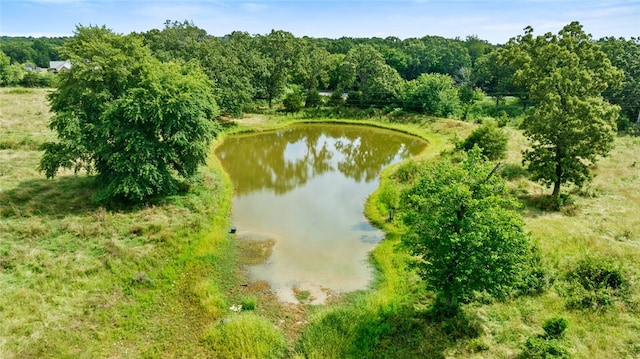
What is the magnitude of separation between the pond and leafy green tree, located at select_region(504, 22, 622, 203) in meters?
11.0

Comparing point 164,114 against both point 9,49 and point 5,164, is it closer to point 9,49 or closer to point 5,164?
point 5,164

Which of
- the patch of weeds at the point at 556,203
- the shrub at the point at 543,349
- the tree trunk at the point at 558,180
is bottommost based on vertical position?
the shrub at the point at 543,349

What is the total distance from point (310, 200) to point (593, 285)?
1536cm

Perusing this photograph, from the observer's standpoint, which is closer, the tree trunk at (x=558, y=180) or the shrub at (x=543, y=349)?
the shrub at (x=543, y=349)

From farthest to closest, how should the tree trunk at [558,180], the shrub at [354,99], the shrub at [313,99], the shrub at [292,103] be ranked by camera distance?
the shrub at [313,99], the shrub at [354,99], the shrub at [292,103], the tree trunk at [558,180]

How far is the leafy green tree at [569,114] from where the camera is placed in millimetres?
20906

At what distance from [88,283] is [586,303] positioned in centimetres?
1796

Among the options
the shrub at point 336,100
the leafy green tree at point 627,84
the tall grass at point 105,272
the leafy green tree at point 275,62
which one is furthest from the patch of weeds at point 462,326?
the shrub at point 336,100

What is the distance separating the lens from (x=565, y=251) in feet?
53.5

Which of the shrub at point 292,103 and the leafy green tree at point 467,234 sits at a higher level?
the shrub at point 292,103

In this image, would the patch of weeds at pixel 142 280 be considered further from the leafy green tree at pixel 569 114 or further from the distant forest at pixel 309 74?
the distant forest at pixel 309 74

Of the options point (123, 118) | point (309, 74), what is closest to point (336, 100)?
point (309, 74)

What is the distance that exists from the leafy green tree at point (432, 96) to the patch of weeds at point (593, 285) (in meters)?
35.2

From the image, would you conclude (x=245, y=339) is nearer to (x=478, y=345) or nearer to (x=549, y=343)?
(x=478, y=345)
